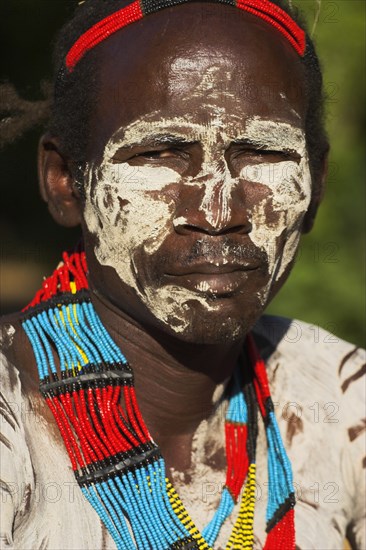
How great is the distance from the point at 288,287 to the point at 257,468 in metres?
3.38

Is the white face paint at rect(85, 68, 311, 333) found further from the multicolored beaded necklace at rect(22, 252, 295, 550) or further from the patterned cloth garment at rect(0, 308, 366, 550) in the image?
the patterned cloth garment at rect(0, 308, 366, 550)

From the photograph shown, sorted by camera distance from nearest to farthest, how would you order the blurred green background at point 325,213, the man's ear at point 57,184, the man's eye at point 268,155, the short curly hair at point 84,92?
the man's eye at point 268,155, the short curly hair at point 84,92, the man's ear at point 57,184, the blurred green background at point 325,213

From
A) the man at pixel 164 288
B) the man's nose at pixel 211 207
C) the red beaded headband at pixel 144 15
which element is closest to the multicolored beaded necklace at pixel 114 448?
the man at pixel 164 288

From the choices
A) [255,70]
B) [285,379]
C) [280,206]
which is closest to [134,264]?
[280,206]

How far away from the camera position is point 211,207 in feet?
9.11

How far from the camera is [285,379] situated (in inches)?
139

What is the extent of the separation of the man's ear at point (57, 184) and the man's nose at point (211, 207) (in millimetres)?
488

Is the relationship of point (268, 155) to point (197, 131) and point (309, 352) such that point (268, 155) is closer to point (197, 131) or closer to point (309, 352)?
point (197, 131)

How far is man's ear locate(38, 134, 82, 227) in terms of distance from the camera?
3205mm

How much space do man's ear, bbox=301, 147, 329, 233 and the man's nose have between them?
446 mm

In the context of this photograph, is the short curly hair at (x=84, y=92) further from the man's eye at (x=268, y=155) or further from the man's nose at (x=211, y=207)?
the man's nose at (x=211, y=207)

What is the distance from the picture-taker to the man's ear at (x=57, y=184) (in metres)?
3.21

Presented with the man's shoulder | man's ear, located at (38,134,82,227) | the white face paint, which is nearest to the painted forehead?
the white face paint

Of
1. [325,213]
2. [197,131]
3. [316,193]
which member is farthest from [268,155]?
[325,213]
